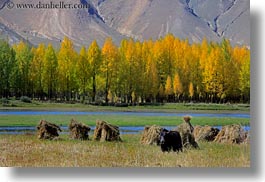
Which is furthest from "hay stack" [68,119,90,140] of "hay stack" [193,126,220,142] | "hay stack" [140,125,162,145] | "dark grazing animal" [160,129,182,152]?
Result: "hay stack" [193,126,220,142]

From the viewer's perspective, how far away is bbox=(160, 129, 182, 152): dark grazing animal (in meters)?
6.34

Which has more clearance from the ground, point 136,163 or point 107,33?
point 107,33

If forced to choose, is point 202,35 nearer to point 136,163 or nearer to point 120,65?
point 120,65

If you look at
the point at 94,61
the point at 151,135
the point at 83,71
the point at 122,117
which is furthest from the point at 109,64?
the point at 151,135

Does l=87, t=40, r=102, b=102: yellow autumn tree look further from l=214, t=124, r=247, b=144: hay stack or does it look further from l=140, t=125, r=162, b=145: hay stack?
l=214, t=124, r=247, b=144: hay stack

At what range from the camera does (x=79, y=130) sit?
6.47 meters

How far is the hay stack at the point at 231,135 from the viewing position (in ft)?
20.7

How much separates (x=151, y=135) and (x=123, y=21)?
3.90 feet

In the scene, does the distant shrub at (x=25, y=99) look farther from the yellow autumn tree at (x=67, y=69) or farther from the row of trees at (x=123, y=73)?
the yellow autumn tree at (x=67, y=69)

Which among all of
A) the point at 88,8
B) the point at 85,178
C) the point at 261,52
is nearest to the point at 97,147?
the point at 85,178

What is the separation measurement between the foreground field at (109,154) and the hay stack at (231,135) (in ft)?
0.17

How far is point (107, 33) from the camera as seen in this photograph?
6.55 meters

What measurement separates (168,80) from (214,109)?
1.75 feet

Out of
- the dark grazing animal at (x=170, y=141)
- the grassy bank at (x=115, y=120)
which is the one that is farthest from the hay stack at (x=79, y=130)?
the dark grazing animal at (x=170, y=141)
